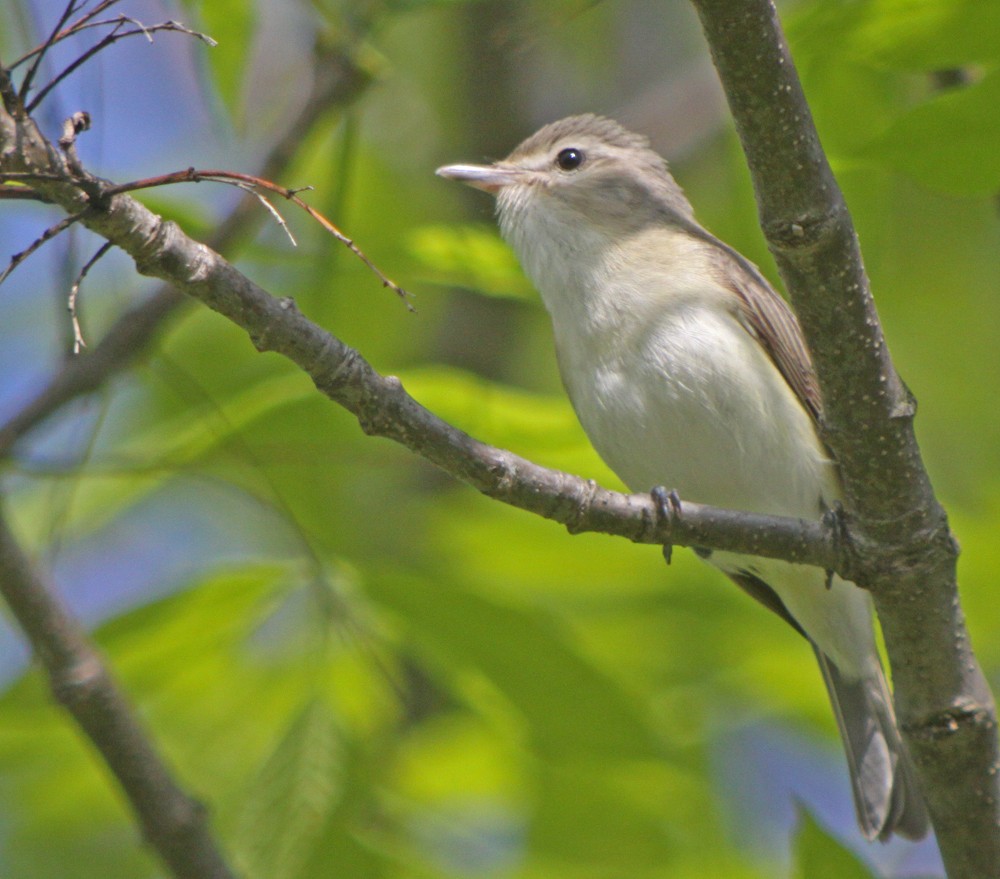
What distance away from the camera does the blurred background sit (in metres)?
3.01

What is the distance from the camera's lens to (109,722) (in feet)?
10.1

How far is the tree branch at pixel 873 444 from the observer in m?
2.28

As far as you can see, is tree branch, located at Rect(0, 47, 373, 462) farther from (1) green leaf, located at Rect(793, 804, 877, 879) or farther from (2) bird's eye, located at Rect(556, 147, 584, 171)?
(1) green leaf, located at Rect(793, 804, 877, 879)

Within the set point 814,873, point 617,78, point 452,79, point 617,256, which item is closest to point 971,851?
point 814,873

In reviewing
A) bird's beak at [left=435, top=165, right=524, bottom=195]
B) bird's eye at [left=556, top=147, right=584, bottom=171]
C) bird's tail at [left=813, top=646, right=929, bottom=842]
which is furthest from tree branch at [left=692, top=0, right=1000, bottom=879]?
bird's eye at [left=556, top=147, right=584, bottom=171]

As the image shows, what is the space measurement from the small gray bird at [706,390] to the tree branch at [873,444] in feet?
1.87

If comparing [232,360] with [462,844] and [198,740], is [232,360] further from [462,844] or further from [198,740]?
[462,844]

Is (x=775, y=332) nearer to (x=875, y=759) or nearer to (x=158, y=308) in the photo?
(x=875, y=759)

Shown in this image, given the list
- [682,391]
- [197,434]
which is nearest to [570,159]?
[682,391]

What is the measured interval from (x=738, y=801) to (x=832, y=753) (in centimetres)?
45

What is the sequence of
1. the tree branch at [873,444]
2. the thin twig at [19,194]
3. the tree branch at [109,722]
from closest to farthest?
the thin twig at [19,194], the tree branch at [873,444], the tree branch at [109,722]

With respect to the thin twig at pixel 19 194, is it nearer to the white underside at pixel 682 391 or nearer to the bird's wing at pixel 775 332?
the white underside at pixel 682 391

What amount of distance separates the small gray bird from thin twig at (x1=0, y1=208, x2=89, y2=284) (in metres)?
2.14

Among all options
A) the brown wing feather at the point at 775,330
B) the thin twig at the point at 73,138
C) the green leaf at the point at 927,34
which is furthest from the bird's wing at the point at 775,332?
the thin twig at the point at 73,138
